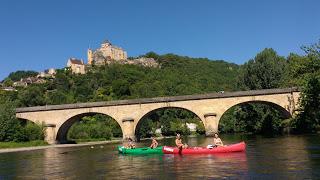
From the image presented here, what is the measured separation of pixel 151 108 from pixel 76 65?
364 feet

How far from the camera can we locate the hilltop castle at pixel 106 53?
176m

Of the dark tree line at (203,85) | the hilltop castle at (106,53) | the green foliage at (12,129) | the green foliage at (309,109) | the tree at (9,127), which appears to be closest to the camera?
the green foliage at (309,109)

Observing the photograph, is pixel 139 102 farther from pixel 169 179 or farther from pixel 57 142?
pixel 169 179

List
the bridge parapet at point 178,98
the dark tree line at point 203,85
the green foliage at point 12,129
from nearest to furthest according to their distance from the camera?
the dark tree line at point 203,85 → the bridge parapet at point 178,98 → the green foliage at point 12,129

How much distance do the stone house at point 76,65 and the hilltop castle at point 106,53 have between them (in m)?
7.81

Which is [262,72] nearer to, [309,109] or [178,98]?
[178,98]

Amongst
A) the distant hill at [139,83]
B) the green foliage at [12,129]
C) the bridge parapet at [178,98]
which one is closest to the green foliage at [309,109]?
the bridge parapet at [178,98]

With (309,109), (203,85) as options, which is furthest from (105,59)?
(309,109)

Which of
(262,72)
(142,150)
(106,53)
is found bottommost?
(142,150)

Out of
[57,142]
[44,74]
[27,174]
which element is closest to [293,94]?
[57,142]

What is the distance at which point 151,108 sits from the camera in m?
57.4

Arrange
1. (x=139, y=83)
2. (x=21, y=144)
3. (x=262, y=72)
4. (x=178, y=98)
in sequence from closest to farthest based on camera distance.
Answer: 1. (x=21, y=144)
2. (x=178, y=98)
3. (x=262, y=72)
4. (x=139, y=83)

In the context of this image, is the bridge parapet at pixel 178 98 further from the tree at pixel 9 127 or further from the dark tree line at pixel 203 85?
the tree at pixel 9 127

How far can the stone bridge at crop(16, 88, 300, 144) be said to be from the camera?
2063 inches
